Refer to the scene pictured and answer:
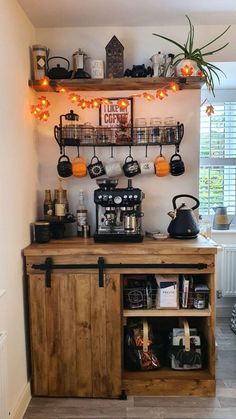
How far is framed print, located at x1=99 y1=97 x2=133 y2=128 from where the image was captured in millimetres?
2752

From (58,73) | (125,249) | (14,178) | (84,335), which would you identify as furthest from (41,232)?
(58,73)

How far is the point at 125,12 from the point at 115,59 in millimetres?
299

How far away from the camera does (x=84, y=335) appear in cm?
236

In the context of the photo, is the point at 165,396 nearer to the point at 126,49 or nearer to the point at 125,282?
the point at 125,282

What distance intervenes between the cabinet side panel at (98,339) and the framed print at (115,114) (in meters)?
1.15

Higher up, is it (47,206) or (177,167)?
(177,167)

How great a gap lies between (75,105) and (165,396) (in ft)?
6.90

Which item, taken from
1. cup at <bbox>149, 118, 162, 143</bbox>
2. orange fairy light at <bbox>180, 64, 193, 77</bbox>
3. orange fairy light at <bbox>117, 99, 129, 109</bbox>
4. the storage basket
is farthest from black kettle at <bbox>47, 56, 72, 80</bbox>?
the storage basket

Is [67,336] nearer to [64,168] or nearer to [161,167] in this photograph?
[64,168]

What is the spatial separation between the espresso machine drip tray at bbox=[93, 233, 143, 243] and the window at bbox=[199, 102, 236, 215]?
1.44 metres

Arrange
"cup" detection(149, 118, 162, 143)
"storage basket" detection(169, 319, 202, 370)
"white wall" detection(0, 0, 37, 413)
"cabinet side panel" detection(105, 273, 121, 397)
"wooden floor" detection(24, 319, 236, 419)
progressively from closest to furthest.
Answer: "white wall" detection(0, 0, 37, 413)
"wooden floor" detection(24, 319, 236, 419)
"cabinet side panel" detection(105, 273, 121, 397)
"storage basket" detection(169, 319, 202, 370)
"cup" detection(149, 118, 162, 143)

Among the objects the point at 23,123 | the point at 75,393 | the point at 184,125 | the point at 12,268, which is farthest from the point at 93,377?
the point at 184,125

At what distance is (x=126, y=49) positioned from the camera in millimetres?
2736

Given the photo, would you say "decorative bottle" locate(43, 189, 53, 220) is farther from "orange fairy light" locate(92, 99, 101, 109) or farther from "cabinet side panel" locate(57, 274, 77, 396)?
"orange fairy light" locate(92, 99, 101, 109)
